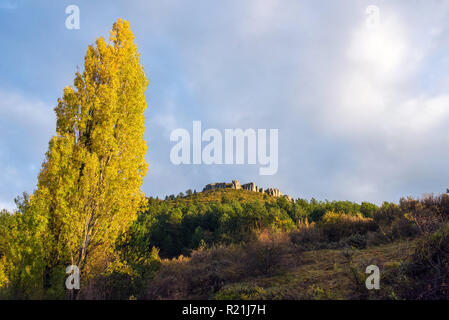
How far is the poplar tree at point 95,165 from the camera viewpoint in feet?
27.9

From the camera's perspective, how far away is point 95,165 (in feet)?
29.5

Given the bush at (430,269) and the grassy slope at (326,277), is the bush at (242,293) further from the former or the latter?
the bush at (430,269)

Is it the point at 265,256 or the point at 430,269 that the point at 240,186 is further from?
the point at 430,269

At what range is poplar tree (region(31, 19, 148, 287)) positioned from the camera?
849 cm

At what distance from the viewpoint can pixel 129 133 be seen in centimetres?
1027

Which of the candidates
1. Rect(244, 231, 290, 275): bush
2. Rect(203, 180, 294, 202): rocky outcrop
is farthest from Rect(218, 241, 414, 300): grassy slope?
Rect(203, 180, 294, 202): rocky outcrop

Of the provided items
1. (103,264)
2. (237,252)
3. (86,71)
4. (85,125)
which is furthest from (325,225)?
(86,71)

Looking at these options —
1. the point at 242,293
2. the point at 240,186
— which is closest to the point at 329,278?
the point at 242,293

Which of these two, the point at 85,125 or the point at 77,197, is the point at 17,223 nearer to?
the point at 77,197

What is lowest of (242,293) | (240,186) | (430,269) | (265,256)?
(242,293)

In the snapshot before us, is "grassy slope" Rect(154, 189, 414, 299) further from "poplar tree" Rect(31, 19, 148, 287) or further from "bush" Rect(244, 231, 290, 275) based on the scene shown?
"poplar tree" Rect(31, 19, 148, 287)

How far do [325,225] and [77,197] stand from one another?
11.6 m

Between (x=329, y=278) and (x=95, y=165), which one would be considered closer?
(x=329, y=278)
